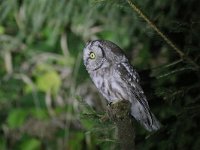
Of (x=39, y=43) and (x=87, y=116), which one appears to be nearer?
(x=87, y=116)

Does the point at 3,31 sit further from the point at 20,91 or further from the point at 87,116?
the point at 87,116

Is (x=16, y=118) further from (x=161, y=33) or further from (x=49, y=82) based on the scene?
(x=161, y=33)

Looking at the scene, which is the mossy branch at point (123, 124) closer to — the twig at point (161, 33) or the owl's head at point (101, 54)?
the owl's head at point (101, 54)

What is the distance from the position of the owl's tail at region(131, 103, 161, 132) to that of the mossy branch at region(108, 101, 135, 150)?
314mm

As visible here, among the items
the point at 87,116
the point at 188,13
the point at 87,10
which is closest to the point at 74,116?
the point at 87,10

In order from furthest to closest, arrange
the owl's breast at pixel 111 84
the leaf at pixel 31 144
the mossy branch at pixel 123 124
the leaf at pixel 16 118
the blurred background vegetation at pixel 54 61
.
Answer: the leaf at pixel 16 118
the leaf at pixel 31 144
the blurred background vegetation at pixel 54 61
the owl's breast at pixel 111 84
the mossy branch at pixel 123 124

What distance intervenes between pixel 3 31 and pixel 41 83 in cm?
62

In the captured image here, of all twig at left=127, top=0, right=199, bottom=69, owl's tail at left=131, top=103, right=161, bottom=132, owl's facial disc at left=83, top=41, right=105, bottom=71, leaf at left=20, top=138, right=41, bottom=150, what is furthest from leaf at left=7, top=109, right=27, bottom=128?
twig at left=127, top=0, right=199, bottom=69

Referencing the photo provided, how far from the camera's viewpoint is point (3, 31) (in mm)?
3928

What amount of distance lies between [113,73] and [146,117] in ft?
0.94

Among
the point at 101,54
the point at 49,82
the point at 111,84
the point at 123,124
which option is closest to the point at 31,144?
the point at 49,82

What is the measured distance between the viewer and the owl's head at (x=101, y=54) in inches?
59.9

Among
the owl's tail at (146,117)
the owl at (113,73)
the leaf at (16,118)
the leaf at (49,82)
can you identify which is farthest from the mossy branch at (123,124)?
the leaf at (49,82)

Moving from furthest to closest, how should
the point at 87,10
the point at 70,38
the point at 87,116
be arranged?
the point at 70,38
the point at 87,10
the point at 87,116
